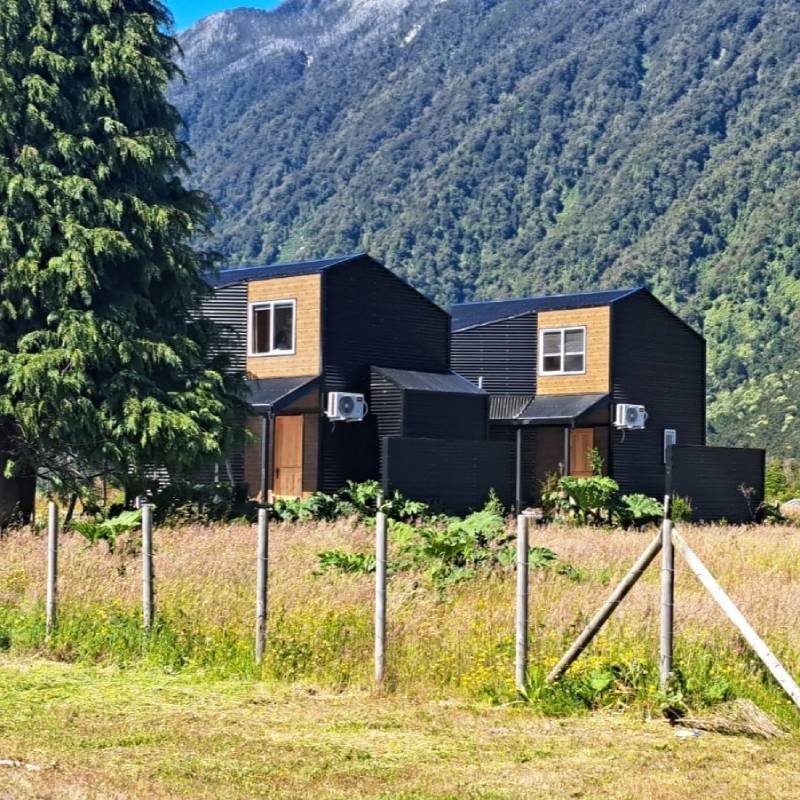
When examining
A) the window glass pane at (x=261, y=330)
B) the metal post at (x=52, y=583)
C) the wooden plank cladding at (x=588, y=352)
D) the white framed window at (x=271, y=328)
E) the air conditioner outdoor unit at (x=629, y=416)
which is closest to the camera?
the metal post at (x=52, y=583)

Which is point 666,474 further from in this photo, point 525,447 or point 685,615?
point 685,615

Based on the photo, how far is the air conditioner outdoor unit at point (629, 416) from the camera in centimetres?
4469

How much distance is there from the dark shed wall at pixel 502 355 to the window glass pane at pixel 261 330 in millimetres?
8732

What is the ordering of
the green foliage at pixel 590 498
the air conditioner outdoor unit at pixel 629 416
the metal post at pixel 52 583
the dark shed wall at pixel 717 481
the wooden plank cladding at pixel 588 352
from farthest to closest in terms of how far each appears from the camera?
Answer: the wooden plank cladding at pixel 588 352 → the air conditioner outdoor unit at pixel 629 416 → the dark shed wall at pixel 717 481 → the green foliage at pixel 590 498 → the metal post at pixel 52 583

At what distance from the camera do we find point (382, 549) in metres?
13.0

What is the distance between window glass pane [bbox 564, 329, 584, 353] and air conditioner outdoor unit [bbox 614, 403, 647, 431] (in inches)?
89.9

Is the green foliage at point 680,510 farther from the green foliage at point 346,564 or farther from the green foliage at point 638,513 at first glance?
the green foliage at point 346,564

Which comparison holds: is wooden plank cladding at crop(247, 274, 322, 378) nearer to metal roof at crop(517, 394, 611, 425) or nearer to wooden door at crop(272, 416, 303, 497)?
wooden door at crop(272, 416, 303, 497)

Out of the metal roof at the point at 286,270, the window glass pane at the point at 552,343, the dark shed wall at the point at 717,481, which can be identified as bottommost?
the dark shed wall at the point at 717,481

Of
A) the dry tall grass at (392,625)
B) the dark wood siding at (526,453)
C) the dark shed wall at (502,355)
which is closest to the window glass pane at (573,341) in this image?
the dark shed wall at (502,355)

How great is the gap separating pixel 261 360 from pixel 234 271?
3491 mm

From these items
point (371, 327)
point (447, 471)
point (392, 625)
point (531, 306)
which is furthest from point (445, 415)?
point (392, 625)

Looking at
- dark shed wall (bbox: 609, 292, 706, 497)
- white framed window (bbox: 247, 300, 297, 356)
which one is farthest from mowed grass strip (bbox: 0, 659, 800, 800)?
dark shed wall (bbox: 609, 292, 706, 497)

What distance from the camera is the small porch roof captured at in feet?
144
